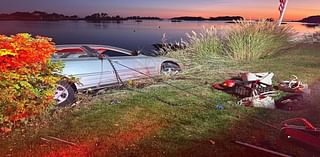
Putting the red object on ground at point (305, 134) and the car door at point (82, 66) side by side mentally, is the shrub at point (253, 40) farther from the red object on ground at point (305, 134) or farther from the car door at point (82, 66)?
the red object on ground at point (305, 134)

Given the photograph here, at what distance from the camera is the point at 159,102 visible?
7.58 m

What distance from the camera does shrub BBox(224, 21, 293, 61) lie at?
14398 mm

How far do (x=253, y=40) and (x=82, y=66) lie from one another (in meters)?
7.69

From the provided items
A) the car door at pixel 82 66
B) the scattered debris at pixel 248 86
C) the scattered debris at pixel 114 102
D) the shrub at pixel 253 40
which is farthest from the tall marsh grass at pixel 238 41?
the scattered debris at pixel 114 102

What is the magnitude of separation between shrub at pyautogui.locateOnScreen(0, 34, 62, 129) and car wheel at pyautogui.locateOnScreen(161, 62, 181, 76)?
5.09m

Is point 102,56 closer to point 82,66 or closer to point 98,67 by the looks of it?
point 98,67

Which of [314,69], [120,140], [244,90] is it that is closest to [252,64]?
[314,69]

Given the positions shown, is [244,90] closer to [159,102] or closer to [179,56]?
[159,102]

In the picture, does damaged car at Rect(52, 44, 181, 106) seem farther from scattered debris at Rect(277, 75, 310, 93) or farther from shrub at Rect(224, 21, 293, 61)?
shrub at Rect(224, 21, 293, 61)

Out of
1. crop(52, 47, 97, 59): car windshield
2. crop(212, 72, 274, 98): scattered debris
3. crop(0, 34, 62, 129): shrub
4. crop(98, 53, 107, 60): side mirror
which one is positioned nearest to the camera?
crop(0, 34, 62, 129): shrub

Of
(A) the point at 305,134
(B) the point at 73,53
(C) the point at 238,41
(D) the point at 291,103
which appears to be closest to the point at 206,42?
(C) the point at 238,41

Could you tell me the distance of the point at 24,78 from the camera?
5.96m

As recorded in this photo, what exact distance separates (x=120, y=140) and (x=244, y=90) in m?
3.44

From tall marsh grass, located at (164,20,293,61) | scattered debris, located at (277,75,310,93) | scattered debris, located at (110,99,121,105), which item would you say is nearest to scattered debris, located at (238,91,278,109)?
scattered debris, located at (277,75,310,93)
